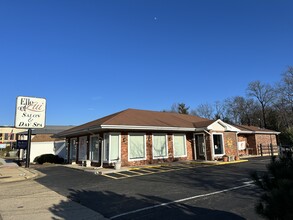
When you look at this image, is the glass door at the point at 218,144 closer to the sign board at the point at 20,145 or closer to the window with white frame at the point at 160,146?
the window with white frame at the point at 160,146

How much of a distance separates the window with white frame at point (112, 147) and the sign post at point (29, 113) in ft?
23.9

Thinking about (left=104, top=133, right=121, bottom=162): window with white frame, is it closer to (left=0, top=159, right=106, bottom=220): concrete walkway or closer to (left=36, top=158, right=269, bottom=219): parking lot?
(left=36, top=158, right=269, bottom=219): parking lot

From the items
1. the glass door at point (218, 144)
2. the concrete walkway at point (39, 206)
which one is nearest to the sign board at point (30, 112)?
the concrete walkway at point (39, 206)

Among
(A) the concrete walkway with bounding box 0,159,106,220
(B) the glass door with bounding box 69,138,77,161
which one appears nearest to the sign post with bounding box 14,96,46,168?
(B) the glass door with bounding box 69,138,77,161

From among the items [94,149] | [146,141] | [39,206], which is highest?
[146,141]

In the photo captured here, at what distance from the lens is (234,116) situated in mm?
61188

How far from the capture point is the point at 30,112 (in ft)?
68.0

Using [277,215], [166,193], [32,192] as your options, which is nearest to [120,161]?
[32,192]

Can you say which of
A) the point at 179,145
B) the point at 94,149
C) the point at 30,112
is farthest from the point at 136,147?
the point at 30,112

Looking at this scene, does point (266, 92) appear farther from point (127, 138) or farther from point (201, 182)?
point (201, 182)

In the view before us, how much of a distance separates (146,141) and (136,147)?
981 millimetres

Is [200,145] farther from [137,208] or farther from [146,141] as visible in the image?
[137,208]

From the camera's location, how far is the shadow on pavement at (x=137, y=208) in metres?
5.93

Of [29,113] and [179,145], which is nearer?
[29,113]
